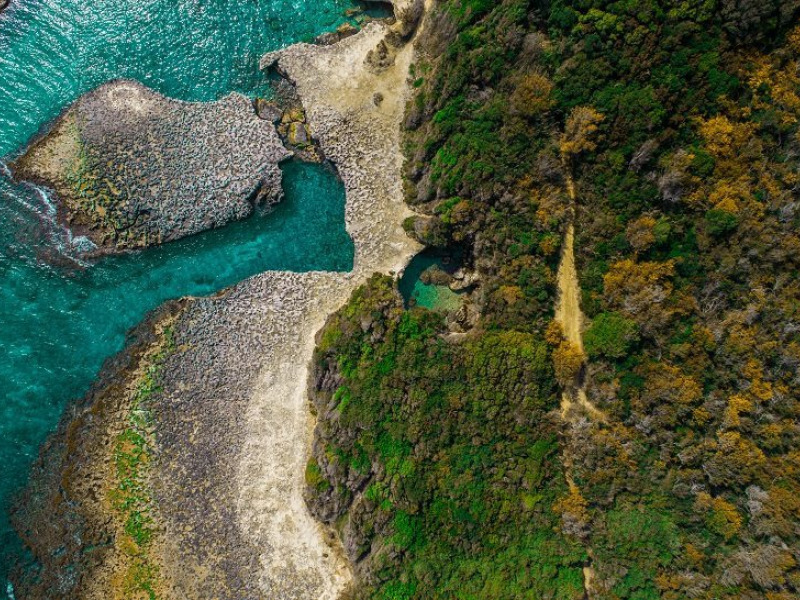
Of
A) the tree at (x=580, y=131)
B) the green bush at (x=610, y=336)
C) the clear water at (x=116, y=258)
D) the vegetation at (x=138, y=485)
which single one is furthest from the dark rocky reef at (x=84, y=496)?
the tree at (x=580, y=131)

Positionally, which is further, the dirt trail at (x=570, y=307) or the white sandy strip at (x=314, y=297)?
the white sandy strip at (x=314, y=297)

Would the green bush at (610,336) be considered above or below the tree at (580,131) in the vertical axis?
below

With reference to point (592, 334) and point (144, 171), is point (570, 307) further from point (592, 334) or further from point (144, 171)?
point (144, 171)

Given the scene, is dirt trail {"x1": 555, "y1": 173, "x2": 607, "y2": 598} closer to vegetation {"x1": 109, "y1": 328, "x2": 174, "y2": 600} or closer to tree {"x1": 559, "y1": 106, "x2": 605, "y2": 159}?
tree {"x1": 559, "y1": 106, "x2": 605, "y2": 159}

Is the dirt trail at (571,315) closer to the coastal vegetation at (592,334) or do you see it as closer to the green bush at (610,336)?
the coastal vegetation at (592,334)

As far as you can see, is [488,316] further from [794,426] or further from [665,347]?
[794,426]

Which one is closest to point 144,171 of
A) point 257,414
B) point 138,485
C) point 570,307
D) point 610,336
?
point 257,414

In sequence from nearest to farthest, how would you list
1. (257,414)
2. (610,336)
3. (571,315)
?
(610,336) < (571,315) < (257,414)
